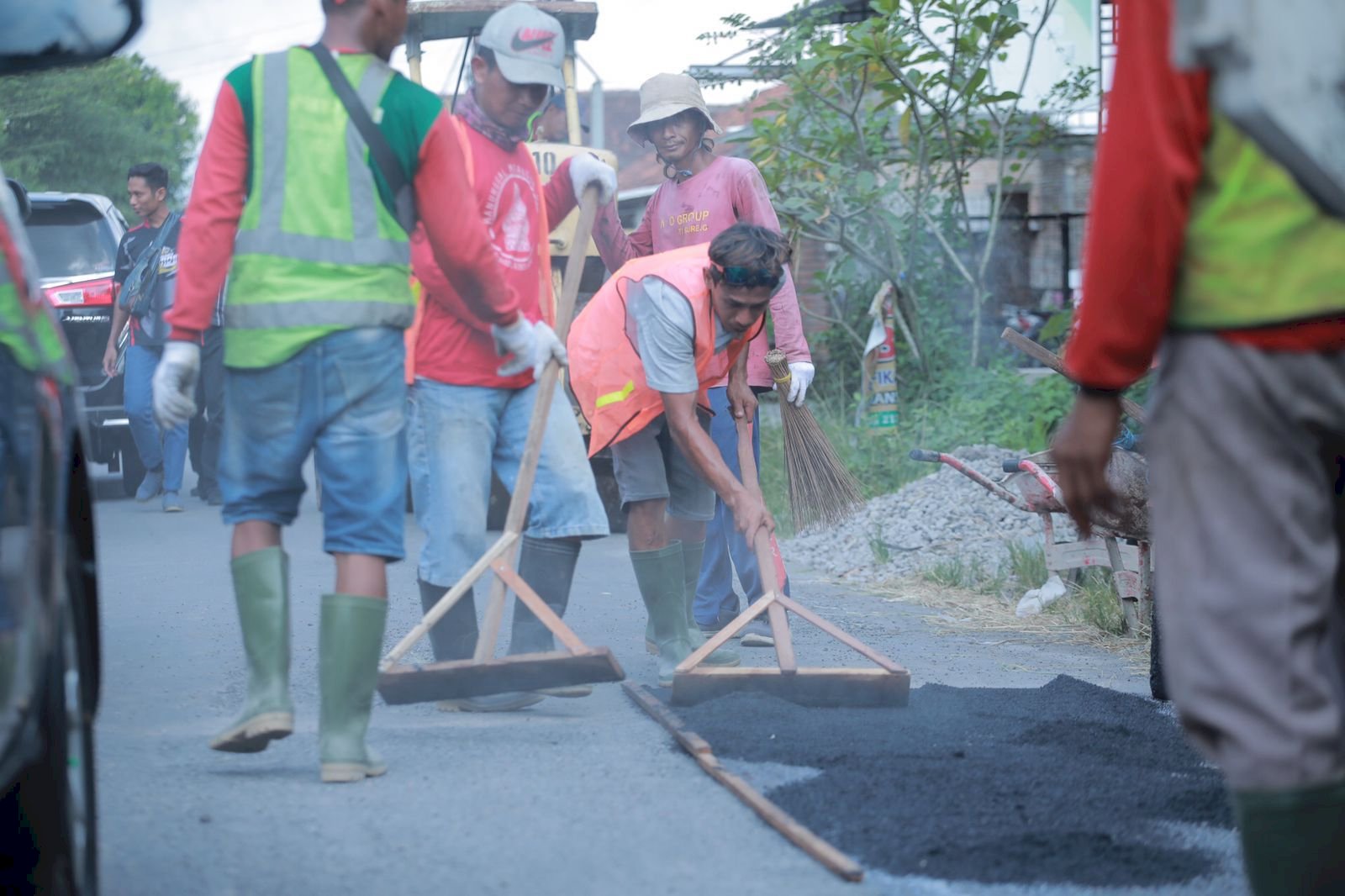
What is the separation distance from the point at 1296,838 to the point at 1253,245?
28.4 inches

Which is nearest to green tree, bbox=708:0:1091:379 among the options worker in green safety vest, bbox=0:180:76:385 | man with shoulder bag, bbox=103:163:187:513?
man with shoulder bag, bbox=103:163:187:513

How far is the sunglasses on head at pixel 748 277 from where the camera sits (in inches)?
203

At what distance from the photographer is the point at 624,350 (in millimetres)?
5484


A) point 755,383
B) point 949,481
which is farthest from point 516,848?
point 949,481

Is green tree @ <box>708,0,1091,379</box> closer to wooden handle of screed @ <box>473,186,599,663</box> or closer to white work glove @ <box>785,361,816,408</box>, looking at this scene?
white work glove @ <box>785,361,816,408</box>

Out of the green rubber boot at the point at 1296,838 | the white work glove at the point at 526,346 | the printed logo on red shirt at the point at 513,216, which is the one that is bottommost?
the green rubber boot at the point at 1296,838

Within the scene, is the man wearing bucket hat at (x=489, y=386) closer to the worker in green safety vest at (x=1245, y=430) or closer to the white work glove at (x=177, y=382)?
the white work glove at (x=177, y=382)

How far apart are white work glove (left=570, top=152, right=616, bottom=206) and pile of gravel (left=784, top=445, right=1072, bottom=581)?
349cm

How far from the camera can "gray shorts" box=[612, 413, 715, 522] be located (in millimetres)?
5488

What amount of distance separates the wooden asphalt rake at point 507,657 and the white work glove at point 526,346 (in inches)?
3.2

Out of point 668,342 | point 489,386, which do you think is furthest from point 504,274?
point 668,342

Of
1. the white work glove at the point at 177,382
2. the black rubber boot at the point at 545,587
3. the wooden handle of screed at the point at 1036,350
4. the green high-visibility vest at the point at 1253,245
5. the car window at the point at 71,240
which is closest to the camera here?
the green high-visibility vest at the point at 1253,245

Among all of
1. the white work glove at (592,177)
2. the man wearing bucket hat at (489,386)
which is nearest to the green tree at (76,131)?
the white work glove at (592,177)

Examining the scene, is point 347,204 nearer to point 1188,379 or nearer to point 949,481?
point 1188,379
